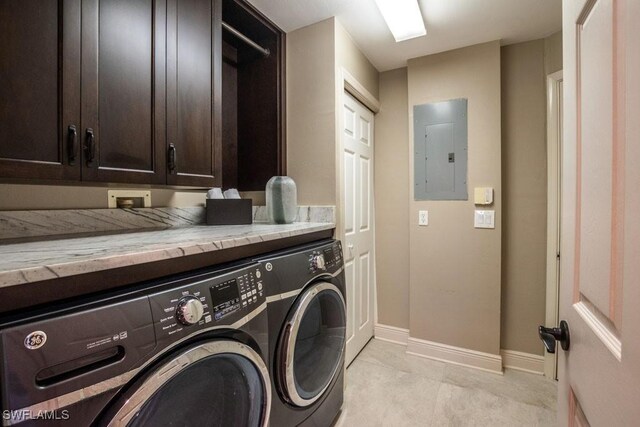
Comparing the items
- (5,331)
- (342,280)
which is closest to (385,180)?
(342,280)

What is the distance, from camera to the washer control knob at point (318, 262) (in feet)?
4.29

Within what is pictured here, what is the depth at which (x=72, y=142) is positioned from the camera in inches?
36.8

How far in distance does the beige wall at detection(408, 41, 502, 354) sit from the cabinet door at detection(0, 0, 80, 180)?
81.3 inches

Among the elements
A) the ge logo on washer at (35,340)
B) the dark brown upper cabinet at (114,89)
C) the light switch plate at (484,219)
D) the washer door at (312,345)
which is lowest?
the washer door at (312,345)

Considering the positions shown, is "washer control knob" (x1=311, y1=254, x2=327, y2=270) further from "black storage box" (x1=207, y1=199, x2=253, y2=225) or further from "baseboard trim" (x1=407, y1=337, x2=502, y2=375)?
"baseboard trim" (x1=407, y1=337, x2=502, y2=375)

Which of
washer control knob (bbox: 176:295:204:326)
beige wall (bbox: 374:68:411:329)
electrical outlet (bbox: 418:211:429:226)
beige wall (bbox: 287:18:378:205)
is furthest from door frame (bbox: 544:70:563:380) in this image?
washer control knob (bbox: 176:295:204:326)

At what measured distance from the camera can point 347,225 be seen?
2084 mm

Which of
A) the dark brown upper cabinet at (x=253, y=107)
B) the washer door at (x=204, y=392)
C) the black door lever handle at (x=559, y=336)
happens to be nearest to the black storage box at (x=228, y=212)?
the dark brown upper cabinet at (x=253, y=107)

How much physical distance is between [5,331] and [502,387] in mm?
2420

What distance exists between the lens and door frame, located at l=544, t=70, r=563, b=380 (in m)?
1.89

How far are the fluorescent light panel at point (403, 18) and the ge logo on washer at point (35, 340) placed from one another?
6.31ft

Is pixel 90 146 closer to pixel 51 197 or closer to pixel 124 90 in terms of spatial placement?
pixel 124 90

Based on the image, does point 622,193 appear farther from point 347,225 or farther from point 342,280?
point 347,225

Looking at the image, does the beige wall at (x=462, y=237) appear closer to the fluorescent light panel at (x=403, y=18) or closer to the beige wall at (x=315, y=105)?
the fluorescent light panel at (x=403, y=18)
